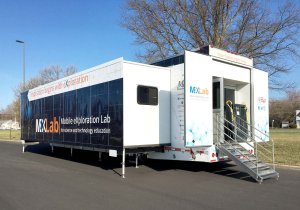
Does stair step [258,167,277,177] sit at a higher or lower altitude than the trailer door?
lower

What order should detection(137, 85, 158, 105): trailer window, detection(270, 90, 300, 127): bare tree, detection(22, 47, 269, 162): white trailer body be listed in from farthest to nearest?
detection(270, 90, 300, 127): bare tree
detection(137, 85, 158, 105): trailer window
detection(22, 47, 269, 162): white trailer body

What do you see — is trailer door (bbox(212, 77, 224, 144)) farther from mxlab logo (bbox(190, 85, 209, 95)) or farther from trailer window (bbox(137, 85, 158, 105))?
trailer window (bbox(137, 85, 158, 105))

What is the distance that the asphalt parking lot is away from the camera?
6250 mm

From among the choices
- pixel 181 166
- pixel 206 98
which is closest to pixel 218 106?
pixel 206 98

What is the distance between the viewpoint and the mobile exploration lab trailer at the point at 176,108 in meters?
8.70

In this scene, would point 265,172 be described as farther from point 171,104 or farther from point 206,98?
point 171,104

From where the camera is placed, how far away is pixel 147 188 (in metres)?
7.68

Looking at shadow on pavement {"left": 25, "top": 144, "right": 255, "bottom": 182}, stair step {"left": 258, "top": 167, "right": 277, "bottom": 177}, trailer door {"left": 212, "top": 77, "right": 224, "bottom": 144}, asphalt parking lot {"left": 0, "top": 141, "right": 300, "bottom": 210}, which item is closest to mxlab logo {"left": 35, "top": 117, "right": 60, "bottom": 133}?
shadow on pavement {"left": 25, "top": 144, "right": 255, "bottom": 182}

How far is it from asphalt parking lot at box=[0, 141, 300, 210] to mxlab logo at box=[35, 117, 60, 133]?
8.14ft

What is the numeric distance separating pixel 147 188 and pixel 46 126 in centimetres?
802

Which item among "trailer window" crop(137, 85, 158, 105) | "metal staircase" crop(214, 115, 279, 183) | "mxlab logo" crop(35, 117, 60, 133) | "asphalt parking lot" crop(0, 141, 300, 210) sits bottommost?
"asphalt parking lot" crop(0, 141, 300, 210)

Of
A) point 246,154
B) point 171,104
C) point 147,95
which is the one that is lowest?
point 246,154

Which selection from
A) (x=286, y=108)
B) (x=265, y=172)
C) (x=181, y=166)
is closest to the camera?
(x=265, y=172)

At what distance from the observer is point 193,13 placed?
16.3m
